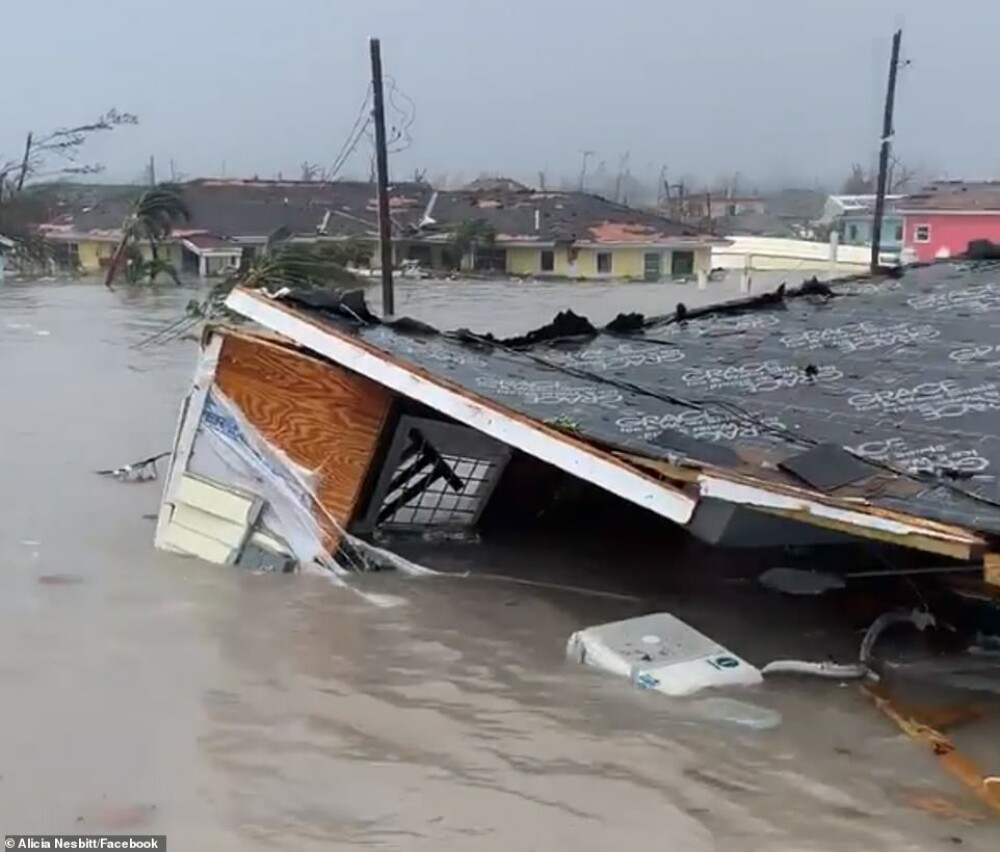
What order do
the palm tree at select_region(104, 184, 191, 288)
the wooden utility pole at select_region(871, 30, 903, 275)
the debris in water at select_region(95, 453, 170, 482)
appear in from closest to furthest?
the debris in water at select_region(95, 453, 170, 482) < the wooden utility pole at select_region(871, 30, 903, 275) < the palm tree at select_region(104, 184, 191, 288)

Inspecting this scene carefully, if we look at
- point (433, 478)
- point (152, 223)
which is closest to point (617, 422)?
point (433, 478)

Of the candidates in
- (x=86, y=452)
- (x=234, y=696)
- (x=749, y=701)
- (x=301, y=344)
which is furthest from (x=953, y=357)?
(x=86, y=452)

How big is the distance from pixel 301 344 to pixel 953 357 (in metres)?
3.75

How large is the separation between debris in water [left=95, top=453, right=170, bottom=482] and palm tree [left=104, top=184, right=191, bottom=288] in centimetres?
2837

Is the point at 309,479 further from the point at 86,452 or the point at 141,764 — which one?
the point at 86,452

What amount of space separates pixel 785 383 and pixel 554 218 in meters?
39.4

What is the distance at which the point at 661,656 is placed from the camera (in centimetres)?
645

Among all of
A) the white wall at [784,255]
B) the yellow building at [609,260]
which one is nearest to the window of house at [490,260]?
the yellow building at [609,260]

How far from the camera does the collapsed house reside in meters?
5.74

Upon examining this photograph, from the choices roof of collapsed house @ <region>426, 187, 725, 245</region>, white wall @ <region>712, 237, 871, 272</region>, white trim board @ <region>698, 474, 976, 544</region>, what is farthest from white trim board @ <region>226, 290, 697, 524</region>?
roof of collapsed house @ <region>426, 187, 725, 245</region>

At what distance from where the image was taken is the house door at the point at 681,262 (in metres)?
44.8

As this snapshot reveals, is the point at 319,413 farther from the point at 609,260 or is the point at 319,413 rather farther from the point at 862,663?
the point at 609,260

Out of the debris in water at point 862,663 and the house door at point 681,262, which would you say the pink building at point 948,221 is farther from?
the debris in water at point 862,663

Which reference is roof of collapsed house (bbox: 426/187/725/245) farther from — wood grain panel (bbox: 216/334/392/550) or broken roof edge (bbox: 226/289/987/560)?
broken roof edge (bbox: 226/289/987/560)
